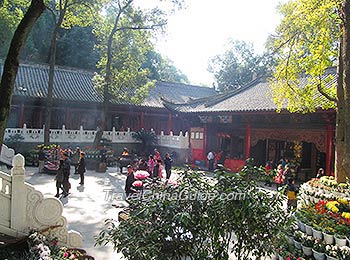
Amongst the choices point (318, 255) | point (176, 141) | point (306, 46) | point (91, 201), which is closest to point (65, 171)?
point (91, 201)

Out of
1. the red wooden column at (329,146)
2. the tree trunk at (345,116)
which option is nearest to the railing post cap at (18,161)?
the tree trunk at (345,116)

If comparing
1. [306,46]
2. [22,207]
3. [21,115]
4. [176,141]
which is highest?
[306,46]

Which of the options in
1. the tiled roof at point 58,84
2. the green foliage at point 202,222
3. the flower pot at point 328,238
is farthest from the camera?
the tiled roof at point 58,84

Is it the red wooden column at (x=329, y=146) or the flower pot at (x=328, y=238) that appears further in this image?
the red wooden column at (x=329, y=146)

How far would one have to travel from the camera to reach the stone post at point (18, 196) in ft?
13.7

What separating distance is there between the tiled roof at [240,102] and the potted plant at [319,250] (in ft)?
28.8

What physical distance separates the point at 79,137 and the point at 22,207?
50.2 ft

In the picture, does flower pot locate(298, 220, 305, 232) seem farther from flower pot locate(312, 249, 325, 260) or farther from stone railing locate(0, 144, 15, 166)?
stone railing locate(0, 144, 15, 166)

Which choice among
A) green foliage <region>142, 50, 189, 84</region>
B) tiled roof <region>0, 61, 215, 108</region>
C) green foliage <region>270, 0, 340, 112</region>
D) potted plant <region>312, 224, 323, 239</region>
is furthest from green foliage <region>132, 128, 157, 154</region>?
green foliage <region>142, 50, 189, 84</region>

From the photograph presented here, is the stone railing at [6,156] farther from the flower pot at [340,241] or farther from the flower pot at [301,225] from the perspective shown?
the flower pot at [340,241]

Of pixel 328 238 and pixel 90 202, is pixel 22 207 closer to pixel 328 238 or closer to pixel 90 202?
pixel 328 238

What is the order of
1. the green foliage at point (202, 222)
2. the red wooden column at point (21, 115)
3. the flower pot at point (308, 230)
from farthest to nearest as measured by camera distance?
1. the red wooden column at point (21, 115)
2. the flower pot at point (308, 230)
3. the green foliage at point (202, 222)

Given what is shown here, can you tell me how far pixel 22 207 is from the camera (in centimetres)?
422

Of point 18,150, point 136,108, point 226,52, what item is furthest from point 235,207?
point 226,52
